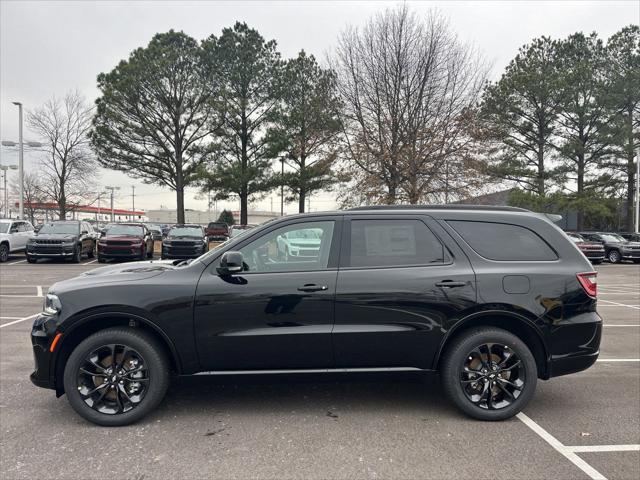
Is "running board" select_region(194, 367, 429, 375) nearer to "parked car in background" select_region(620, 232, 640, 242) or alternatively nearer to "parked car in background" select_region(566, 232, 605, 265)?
"parked car in background" select_region(566, 232, 605, 265)

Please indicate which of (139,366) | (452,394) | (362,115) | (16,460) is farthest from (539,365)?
(362,115)

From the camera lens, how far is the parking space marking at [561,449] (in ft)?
9.92

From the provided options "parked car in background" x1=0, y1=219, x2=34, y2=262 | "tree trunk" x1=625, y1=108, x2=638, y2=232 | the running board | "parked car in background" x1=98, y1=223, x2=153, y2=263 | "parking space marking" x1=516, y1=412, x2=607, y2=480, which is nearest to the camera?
"parking space marking" x1=516, y1=412, x2=607, y2=480

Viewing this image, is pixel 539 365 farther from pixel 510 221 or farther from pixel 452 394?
pixel 510 221

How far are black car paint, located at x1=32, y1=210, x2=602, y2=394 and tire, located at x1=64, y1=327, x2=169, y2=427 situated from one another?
133 mm

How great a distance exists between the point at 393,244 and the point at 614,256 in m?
25.6

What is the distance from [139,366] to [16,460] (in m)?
0.98

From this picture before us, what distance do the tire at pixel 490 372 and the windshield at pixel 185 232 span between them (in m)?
17.3

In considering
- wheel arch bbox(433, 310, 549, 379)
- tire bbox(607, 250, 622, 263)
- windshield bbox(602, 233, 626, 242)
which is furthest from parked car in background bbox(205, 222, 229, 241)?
wheel arch bbox(433, 310, 549, 379)

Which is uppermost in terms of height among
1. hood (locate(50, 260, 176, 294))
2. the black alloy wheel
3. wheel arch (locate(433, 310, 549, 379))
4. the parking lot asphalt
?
hood (locate(50, 260, 176, 294))

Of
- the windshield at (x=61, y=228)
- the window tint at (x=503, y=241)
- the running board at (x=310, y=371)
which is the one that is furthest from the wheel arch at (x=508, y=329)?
Result: the windshield at (x=61, y=228)

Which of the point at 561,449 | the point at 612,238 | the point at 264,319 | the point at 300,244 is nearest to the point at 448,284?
the point at 300,244

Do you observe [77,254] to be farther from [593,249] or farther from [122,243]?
[593,249]

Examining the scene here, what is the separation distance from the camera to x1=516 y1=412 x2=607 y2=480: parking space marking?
9.92 feet
